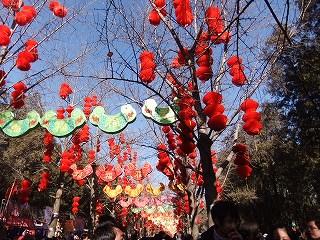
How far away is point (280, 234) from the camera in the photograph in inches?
196

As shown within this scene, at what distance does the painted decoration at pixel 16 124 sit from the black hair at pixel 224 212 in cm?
1002

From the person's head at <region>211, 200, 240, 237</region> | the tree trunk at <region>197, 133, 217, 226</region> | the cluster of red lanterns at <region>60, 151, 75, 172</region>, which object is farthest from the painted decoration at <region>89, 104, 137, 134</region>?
the cluster of red lanterns at <region>60, 151, 75, 172</region>

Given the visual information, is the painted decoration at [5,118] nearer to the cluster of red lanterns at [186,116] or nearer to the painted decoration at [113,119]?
the painted decoration at [113,119]

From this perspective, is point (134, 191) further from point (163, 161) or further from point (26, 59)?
point (26, 59)

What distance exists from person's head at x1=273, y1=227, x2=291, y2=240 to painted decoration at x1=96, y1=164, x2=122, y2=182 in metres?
16.9

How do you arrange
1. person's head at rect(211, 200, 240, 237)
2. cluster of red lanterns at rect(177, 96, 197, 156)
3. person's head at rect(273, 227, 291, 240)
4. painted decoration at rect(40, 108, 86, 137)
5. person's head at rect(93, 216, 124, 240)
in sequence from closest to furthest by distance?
person's head at rect(211, 200, 240, 237), person's head at rect(93, 216, 124, 240), person's head at rect(273, 227, 291, 240), cluster of red lanterns at rect(177, 96, 197, 156), painted decoration at rect(40, 108, 86, 137)

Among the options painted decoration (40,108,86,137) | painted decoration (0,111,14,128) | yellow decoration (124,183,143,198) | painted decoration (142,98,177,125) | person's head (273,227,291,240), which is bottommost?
person's head (273,227,291,240)

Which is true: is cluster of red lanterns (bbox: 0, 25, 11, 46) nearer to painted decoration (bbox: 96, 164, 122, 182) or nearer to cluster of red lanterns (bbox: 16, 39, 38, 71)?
cluster of red lanterns (bbox: 16, 39, 38, 71)

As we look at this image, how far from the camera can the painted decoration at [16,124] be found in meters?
12.3

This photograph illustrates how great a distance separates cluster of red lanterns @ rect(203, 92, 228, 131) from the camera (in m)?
8.25

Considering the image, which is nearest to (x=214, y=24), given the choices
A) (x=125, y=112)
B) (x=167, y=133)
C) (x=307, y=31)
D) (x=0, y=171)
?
(x=125, y=112)

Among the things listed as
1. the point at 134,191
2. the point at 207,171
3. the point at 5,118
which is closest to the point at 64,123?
the point at 5,118

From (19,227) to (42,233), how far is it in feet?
21.9

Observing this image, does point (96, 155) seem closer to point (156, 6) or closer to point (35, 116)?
point (35, 116)
